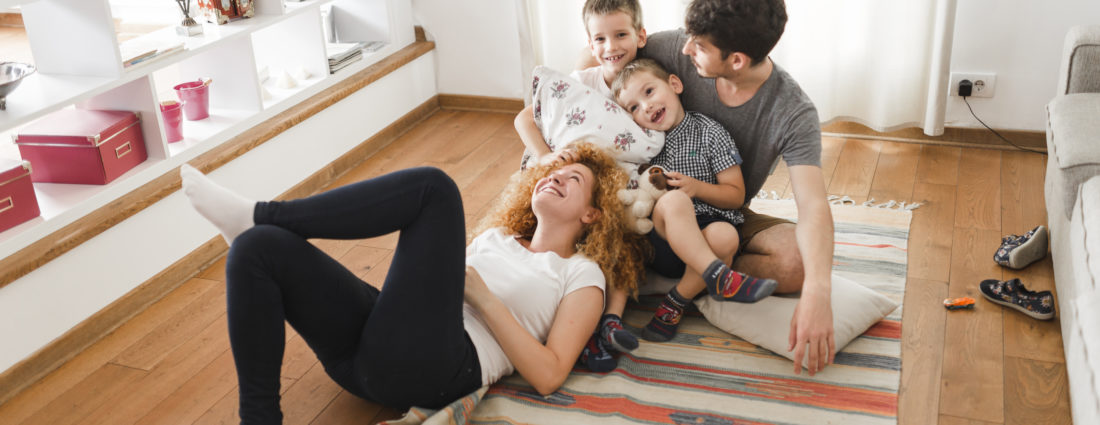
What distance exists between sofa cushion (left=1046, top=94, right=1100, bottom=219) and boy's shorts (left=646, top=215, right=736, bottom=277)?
0.78 metres

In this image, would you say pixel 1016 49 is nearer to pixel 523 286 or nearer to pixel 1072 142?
pixel 1072 142

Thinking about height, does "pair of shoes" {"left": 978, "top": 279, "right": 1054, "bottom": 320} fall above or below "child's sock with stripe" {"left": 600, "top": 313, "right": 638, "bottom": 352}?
below

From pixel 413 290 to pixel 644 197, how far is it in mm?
685

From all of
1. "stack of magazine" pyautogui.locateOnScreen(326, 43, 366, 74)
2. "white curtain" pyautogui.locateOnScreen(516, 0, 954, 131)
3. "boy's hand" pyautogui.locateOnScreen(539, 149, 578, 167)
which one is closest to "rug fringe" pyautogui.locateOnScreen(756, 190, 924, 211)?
"white curtain" pyautogui.locateOnScreen(516, 0, 954, 131)

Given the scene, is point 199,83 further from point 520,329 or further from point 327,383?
point 520,329

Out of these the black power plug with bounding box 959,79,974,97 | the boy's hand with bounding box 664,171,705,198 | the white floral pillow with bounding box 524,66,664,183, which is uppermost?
the white floral pillow with bounding box 524,66,664,183

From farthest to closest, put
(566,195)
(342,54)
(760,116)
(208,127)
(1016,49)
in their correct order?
(342,54)
(1016,49)
(208,127)
(760,116)
(566,195)

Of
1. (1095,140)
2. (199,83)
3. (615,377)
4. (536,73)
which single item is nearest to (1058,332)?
(1095,140)

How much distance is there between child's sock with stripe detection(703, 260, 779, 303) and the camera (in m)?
1.86

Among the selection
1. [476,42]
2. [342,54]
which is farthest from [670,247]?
[476,42]

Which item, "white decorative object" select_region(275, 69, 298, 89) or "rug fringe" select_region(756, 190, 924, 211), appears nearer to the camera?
"rug fringe" select_region(756, 190, 924, 211)

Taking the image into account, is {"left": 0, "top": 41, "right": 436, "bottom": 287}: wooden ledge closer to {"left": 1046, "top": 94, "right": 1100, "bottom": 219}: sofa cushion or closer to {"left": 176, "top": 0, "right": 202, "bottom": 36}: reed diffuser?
{"left": 176, "top": 0, "right": 202, "bottom": 36}: reed diffuser

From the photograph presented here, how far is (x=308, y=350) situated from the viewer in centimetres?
219

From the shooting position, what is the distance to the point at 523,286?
1.93 m
